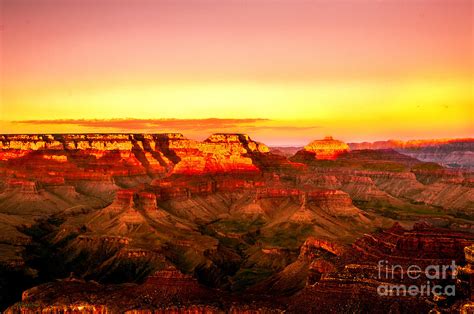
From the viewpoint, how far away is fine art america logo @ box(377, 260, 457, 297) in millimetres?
70375

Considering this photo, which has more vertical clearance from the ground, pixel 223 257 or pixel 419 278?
pixel 419 278

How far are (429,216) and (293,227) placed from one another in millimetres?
49896

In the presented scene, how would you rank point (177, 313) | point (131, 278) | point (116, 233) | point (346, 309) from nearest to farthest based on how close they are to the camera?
point (346, 309)
point (177, 313)
point (131, 278)
point (116, 233)

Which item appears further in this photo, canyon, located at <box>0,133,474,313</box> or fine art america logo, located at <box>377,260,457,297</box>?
canyon, located at <box>0,133,474,313</box>

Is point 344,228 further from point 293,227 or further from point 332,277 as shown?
point 332,277

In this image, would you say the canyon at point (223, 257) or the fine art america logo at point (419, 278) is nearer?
the fine art america logo at point (419, 278)

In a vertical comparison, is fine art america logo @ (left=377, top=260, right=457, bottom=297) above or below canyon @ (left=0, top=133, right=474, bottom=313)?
above

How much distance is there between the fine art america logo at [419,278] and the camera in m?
70.4

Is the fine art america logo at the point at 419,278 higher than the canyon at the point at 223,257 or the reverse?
higher

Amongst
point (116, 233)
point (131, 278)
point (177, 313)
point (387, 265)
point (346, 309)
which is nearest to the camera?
point (346, 309)

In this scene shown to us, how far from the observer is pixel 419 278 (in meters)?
73.9

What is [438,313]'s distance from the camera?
6041cm

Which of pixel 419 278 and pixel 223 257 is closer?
pixel 419 278

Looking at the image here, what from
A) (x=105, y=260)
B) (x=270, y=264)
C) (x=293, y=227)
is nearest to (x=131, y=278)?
(x=105, y=260)
